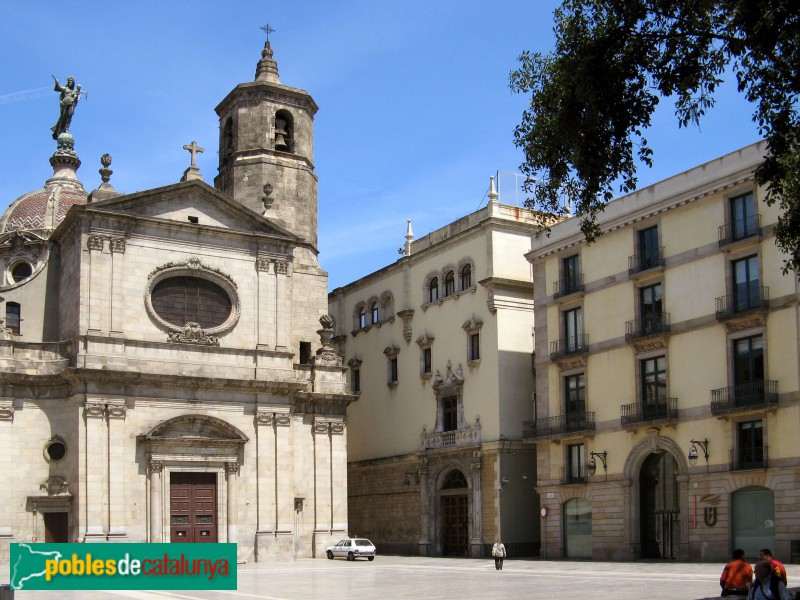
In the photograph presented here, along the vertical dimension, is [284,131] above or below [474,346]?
above

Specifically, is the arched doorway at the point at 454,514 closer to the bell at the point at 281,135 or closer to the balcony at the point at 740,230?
the bell at the point at 281,135

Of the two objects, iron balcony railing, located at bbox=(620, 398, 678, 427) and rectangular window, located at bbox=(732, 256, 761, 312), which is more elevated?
rectangular window, located at bbox=(732, 256, 761, 312)

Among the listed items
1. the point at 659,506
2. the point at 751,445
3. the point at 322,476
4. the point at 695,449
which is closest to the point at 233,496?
the point at 322,476

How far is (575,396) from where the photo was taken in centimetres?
4503

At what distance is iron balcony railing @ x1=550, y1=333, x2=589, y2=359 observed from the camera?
146 ft

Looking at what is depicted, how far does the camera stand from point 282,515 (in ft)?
152

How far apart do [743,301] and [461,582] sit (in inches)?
559

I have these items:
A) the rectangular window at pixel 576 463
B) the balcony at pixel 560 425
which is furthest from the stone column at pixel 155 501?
the rectangular window at pixel 576 463

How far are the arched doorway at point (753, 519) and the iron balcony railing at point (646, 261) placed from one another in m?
8.87

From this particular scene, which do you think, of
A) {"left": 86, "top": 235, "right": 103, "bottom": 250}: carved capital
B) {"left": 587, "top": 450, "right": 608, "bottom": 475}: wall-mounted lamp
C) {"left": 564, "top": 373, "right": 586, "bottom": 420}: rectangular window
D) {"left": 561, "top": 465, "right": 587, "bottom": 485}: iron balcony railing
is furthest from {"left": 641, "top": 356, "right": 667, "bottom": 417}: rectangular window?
{"left": 86, "top": 235, "right": 103, "bottom": 250}: carved capital

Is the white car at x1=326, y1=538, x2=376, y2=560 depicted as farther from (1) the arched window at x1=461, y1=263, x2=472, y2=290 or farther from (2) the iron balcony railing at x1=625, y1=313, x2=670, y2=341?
(2) the iron balcony railing at x1=625, y1=313, x2=670, y2=341

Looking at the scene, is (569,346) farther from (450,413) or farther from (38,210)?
(38,210)

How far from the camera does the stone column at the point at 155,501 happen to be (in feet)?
143

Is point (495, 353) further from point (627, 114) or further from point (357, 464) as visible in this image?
point (627, 114)
